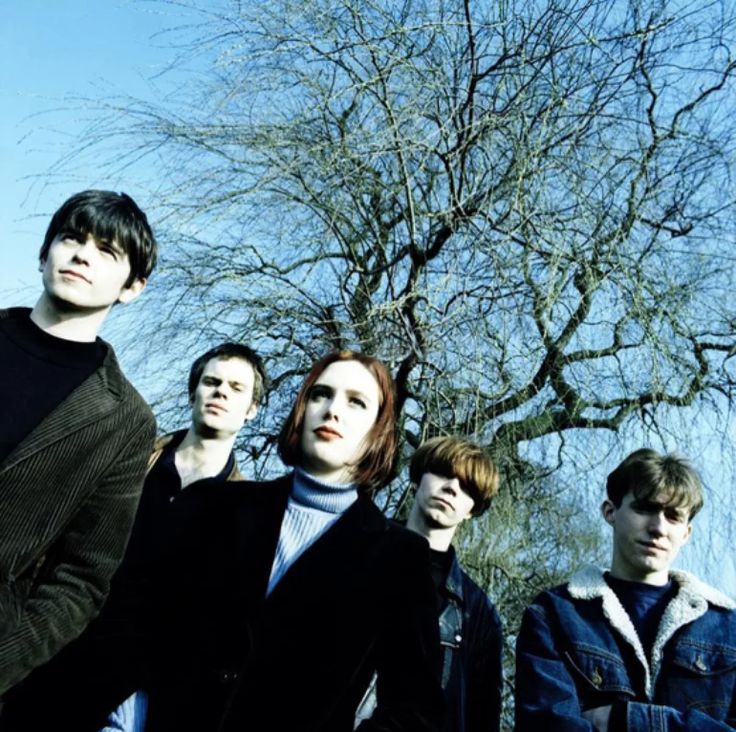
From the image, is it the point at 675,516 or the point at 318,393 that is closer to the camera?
the point at 318,393

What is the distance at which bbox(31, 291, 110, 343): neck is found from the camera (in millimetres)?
1694

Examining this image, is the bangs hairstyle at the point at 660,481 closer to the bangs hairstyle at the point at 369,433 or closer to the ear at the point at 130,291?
the bangs hairstyle at the point at 369,433

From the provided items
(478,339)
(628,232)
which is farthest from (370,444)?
(628,232)

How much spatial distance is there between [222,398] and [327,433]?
3.08 ft

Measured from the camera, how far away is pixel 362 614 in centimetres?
167

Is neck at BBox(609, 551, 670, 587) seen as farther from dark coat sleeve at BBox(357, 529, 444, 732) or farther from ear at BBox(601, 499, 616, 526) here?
dark coat sleeve at BBox(357, 529, 444, 732)

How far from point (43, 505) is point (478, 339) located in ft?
8.23

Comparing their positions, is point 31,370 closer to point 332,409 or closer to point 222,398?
point 332,409

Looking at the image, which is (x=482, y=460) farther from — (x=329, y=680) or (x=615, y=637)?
(x=329, y=680)

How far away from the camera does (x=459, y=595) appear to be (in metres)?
2.49

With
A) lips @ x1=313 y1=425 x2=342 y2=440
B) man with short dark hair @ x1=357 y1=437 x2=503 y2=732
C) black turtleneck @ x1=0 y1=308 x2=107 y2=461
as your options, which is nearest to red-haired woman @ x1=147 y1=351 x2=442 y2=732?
lips @ x1=313 y1=425 x2=342 y2=440

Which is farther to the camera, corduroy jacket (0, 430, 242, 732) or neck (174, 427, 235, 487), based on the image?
neck (174, 427, 235, 487)

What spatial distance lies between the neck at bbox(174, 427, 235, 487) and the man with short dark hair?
590 millimetres

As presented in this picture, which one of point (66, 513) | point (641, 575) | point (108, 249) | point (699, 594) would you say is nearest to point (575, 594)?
point (641, 575)
